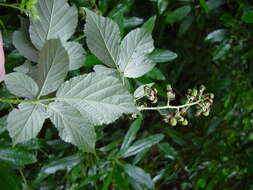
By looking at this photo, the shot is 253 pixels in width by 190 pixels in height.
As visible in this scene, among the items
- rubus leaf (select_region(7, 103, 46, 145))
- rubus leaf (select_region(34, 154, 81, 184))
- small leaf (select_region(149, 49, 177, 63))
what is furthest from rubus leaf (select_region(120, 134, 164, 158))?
rubus leaf (select_region(7, 103, 46, 145))

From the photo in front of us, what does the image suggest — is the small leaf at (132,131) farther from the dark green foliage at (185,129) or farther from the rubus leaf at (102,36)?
the rubus leaf at (102,36)

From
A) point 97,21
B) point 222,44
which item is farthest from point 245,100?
point 97,21

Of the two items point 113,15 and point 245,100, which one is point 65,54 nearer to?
point 113,15

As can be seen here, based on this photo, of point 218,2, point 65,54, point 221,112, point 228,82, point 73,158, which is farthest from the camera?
point 221,112

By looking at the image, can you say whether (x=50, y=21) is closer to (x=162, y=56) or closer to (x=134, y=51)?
(x=134, y=51)

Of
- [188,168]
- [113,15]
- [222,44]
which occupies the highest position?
[113,15]

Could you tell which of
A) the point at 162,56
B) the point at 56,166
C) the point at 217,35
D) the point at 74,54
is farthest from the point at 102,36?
the point at 217,35
